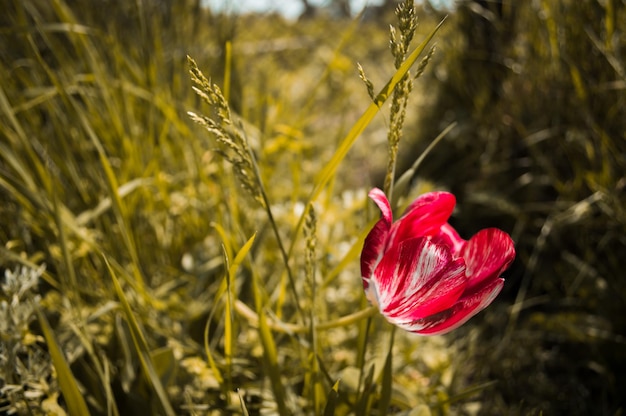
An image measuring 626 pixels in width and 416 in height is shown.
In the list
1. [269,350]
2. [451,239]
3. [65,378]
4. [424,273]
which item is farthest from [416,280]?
[65,378]

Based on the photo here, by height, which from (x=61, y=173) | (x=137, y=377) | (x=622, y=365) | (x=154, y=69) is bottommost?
(x=622, y=365)

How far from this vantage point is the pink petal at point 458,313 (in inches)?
23.4

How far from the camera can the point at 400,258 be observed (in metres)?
0.62

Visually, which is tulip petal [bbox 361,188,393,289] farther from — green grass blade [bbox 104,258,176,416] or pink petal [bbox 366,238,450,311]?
green grass blade [bbox 104,258,176,416]

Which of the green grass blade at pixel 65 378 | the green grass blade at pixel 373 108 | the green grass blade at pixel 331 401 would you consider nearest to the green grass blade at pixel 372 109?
the green grass blade at pixel 373 108

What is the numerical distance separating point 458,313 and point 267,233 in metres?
0.82

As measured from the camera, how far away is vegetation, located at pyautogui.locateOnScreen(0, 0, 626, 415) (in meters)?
0.82

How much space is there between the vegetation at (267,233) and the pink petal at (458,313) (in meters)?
0.08

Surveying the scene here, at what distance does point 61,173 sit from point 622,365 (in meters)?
1.26

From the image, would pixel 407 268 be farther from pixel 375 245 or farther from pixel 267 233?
pixel 267 233

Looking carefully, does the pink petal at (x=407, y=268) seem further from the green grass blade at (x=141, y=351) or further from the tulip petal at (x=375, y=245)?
the green grass blade at (x=141, y=351)

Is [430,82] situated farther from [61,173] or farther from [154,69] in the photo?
[61,173]

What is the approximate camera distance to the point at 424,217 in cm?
66

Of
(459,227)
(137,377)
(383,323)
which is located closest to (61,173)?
(137,377)
